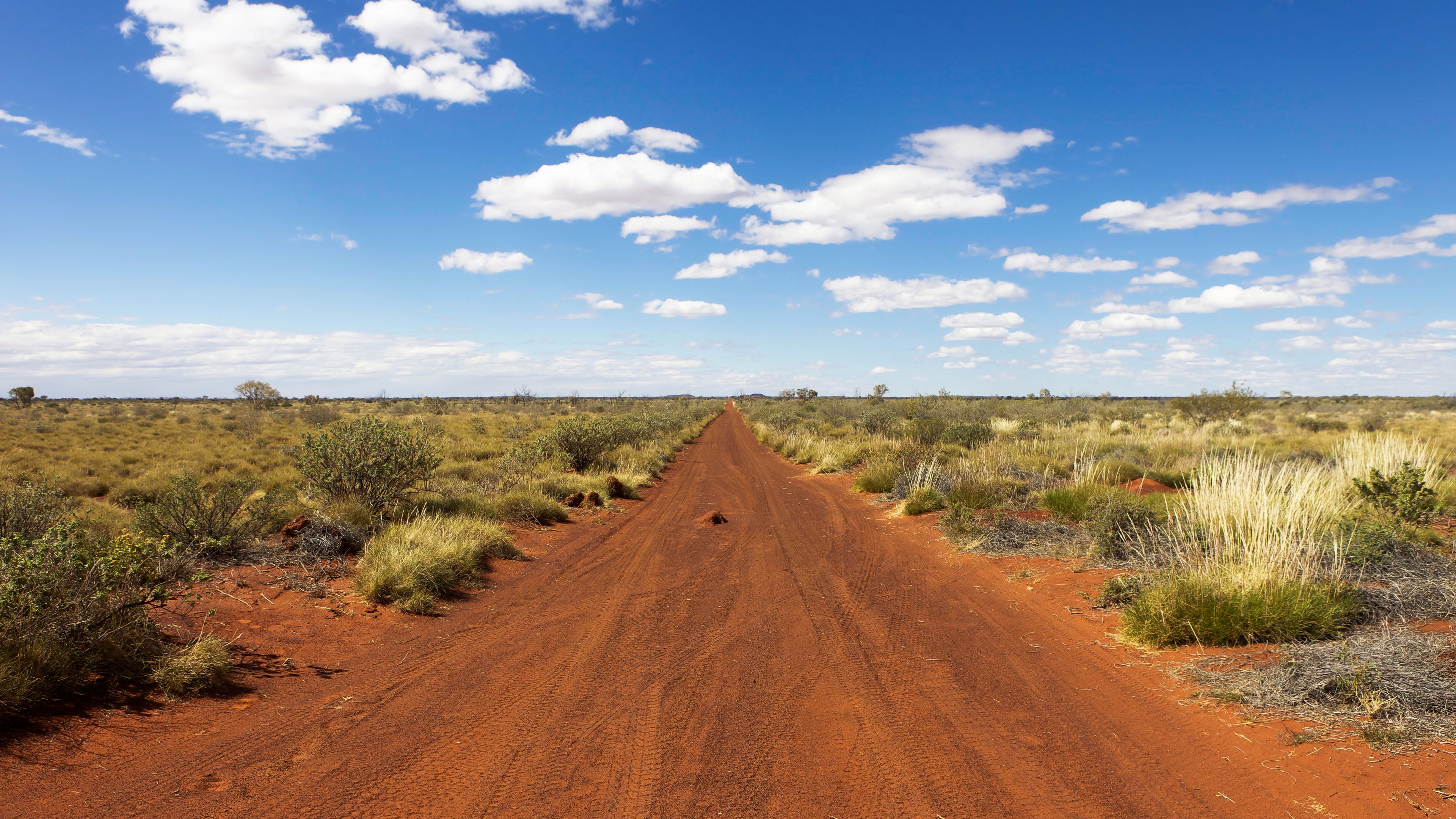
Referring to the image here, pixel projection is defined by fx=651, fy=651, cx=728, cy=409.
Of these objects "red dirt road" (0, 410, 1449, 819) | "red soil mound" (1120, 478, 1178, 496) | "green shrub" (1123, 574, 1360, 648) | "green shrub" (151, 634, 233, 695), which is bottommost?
"red dirt road" (0, 410, 1449, 819)

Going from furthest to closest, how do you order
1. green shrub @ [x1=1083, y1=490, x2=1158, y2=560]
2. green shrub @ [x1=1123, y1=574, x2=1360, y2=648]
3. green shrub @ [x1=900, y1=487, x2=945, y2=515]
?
green shrub @ [x1=900, y1=487, x2=945, y2=515], green shrub @ [x1=1083, y1=490, x2=1158, y2=560], green shrub @ [x1=1123, y1=574, x2=1360, y2=648]

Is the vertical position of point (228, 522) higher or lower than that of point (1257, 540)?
lower

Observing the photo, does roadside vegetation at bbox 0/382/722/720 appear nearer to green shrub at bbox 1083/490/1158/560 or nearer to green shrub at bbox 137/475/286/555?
green shrub at bbox 137/475/286/555

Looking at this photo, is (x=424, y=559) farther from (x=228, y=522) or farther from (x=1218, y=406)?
(x=1218, y=406)

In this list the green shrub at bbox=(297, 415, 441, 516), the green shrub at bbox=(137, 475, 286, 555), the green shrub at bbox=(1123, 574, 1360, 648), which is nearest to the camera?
the green shrub at bbox=(1123, 574, 1360, 648)

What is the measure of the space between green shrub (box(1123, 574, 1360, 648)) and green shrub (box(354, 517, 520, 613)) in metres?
7.38

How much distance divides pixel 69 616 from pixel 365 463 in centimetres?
584

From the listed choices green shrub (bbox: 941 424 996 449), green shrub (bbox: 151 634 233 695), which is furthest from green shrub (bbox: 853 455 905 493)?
green shrub (bbox: 151 634 233 695)

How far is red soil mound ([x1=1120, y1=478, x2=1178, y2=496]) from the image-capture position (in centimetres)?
1197

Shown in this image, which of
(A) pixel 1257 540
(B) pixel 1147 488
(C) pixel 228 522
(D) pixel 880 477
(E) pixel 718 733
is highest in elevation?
(A) pixel 1257 540

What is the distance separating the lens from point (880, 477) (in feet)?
53.2

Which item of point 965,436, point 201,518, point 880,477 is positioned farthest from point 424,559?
point 965,436

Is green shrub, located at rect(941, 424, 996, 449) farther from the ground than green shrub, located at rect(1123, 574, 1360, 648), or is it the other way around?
green shrub, located at rect(941, 424, 996, 449)

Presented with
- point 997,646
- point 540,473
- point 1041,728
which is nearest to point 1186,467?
point 997,646
